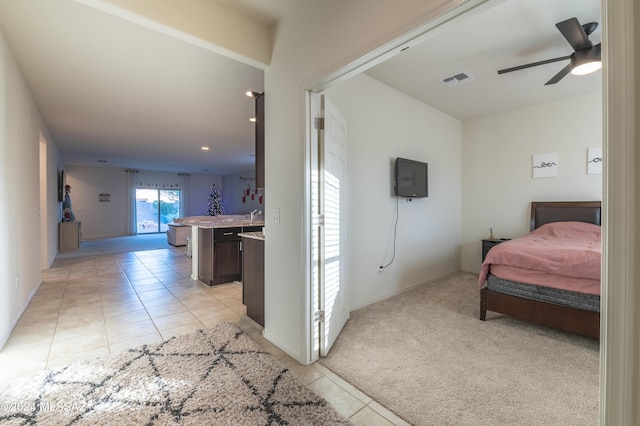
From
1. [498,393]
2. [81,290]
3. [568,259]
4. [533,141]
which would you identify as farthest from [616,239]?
[81,290]

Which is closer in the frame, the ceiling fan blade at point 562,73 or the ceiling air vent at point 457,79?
the ceiling fan blade at point 562,73

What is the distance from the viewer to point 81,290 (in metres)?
3.84

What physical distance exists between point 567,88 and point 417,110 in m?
1.86

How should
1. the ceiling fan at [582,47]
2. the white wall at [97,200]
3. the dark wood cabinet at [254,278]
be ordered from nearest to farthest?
the ceiling fan at [582,47] < the dark wood cabinet at [254,278] < the white wall at [97,200]

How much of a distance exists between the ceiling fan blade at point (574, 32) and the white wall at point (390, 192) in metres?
1.74

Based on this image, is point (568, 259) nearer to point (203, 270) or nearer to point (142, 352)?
point (142, 352)

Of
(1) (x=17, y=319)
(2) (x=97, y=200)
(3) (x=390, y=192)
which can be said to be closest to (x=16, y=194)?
(1) (x=17, y=319)

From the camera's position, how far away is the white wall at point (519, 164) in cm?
386

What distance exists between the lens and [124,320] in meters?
2.86

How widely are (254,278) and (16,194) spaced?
2559mm

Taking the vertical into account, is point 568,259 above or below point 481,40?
below

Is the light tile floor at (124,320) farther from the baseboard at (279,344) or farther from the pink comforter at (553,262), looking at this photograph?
the pink comforter at (553,262)

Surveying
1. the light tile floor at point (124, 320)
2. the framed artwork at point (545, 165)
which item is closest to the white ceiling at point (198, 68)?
the framed artwork at point (545, 165)

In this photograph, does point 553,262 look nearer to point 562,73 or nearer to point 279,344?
point 562,73
